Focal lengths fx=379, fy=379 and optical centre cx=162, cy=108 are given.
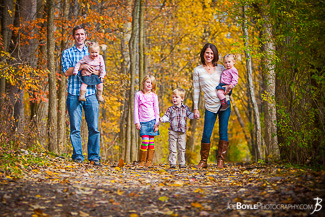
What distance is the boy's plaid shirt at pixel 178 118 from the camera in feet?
27.4

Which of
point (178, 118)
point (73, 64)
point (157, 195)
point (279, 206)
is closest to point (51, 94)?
point (73, 64)

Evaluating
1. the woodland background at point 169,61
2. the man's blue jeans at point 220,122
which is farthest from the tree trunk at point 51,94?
the man's blue jeans at point 220,122

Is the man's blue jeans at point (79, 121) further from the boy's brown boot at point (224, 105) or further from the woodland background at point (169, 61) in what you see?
the boy's brown boot at point (224, 105)

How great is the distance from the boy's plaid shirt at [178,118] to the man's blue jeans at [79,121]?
5.05 feet

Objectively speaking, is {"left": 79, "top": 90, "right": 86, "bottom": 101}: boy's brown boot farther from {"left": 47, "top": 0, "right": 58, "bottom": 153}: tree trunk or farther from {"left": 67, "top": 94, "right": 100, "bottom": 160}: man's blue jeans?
{"left": 47, "top": 0, "right": 58, "bottom": 153}: tree trunk

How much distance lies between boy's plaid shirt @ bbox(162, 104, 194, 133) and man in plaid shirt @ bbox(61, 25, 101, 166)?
158cm

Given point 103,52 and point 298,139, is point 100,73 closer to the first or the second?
point 298,139

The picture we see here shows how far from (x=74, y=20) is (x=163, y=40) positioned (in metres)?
8.81

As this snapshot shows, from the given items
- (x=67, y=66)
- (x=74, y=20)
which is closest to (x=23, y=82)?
(x=74, y=20)

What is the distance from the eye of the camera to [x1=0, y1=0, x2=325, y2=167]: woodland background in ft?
22.0

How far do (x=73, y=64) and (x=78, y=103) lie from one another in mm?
836

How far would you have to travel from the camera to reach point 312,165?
6.70 metres

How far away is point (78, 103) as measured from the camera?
7914 mm

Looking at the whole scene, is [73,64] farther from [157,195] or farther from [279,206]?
[279,206]
